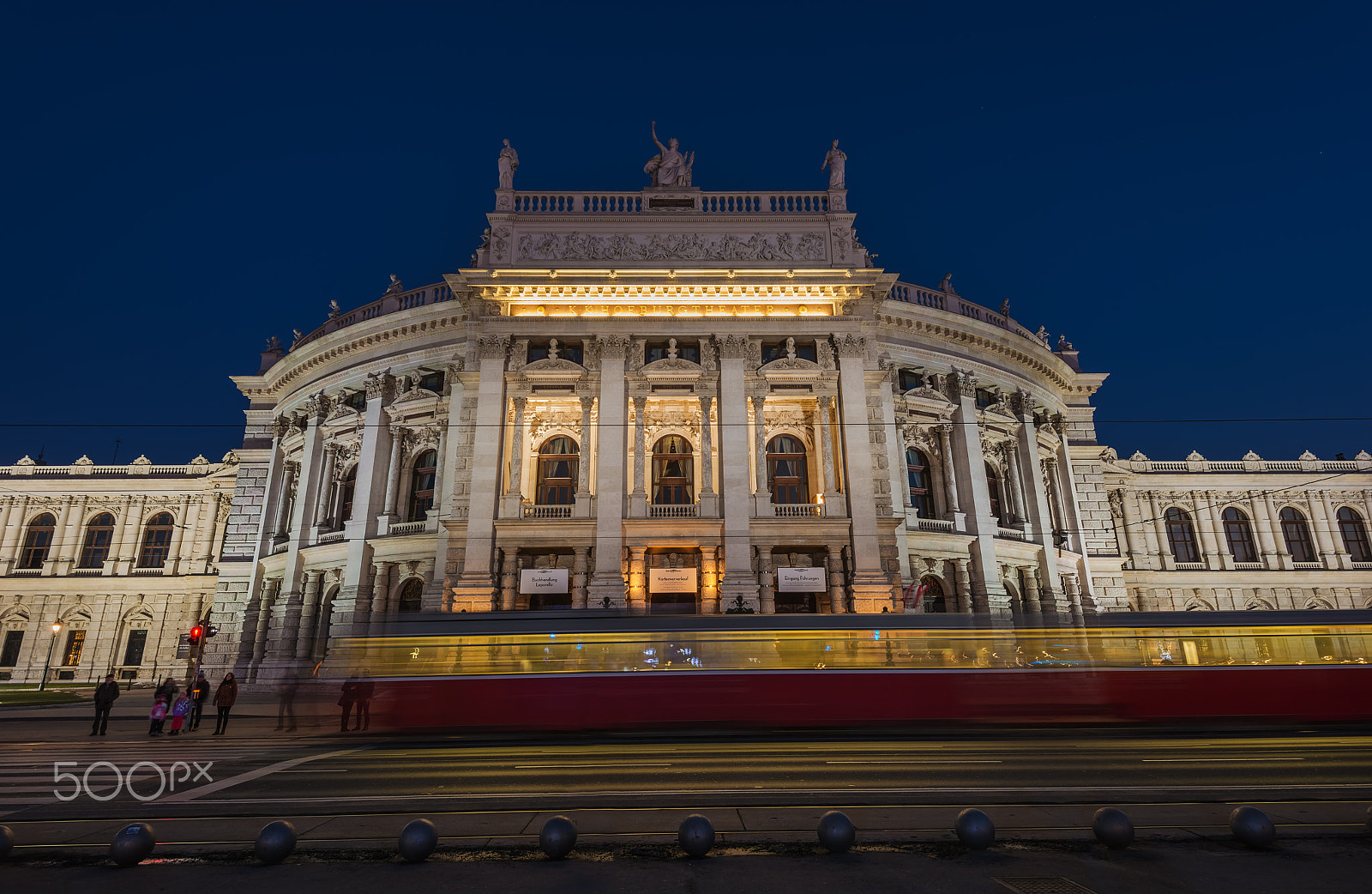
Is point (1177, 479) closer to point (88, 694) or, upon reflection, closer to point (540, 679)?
point (540, 679)

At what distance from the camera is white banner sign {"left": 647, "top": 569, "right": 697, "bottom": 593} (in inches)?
1146

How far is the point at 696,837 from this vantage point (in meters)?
5.57

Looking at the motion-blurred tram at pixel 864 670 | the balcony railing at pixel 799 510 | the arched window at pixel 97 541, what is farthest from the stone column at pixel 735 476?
the arched window at pixel 97 541

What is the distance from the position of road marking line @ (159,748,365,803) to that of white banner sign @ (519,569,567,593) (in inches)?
574

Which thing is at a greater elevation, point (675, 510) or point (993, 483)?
point (993, 483)

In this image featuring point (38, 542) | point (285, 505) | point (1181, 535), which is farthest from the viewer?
point (38, 542)

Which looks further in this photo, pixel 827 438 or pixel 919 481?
pixel 919 481

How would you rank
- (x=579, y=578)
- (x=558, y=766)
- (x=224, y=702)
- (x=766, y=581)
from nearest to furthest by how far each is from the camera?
(x=558, y=766) → (x=224, y=702) → (x=579, y=578) → (x=766, y=581)

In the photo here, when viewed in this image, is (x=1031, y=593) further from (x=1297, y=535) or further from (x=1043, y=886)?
(x=1043, y=886)

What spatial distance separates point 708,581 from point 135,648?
4070 cm

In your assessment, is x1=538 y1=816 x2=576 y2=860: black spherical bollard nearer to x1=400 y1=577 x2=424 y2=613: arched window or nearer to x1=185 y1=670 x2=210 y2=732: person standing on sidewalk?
x1=185 y1=670 x2=210 y2=732: person standing on sidewalk

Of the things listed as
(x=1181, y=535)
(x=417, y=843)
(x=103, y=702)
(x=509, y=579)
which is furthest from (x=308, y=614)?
(x=1181, y=535)

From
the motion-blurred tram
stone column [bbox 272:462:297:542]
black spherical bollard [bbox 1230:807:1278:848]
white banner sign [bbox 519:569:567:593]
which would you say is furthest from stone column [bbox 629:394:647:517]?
black spherical bollard [bbox 1230:807:1278:848]

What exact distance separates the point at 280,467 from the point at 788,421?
29232mm
